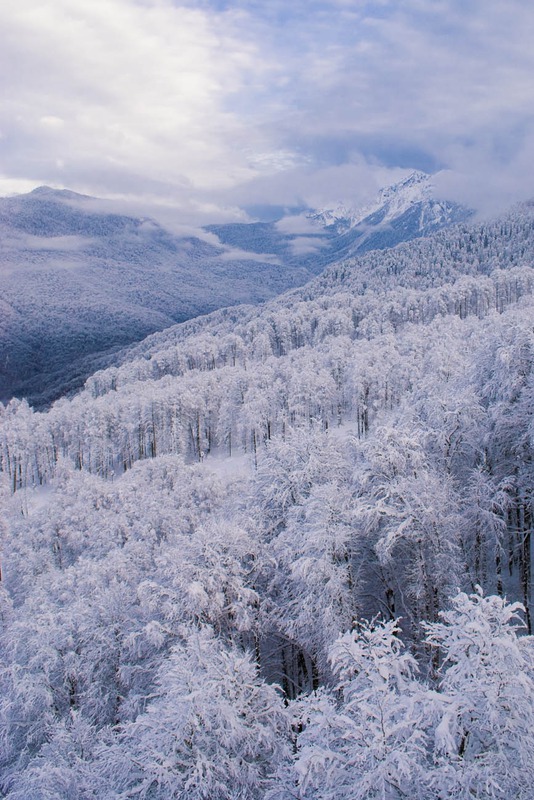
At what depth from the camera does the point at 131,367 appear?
143 metres

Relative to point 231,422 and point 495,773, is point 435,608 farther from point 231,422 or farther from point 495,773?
point 231,422

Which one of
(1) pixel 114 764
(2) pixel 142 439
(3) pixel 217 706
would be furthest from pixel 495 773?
(2) pixel 142 439

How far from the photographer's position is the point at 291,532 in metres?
23.2

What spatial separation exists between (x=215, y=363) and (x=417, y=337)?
213 ft

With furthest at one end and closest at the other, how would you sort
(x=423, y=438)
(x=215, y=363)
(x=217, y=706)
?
(x=215, y=363) → (x=423, y=438) → (x=217, y=706)

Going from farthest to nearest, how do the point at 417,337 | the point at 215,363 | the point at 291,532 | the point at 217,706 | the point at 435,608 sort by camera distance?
the point at 215,363 < the point at 417,337 < the point at 291,532 < the point at 435,608 < the point at 217,706

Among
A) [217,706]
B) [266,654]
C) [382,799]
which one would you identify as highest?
[382,799]

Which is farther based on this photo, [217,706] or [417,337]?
[417,337]

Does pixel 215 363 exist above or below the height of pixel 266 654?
above

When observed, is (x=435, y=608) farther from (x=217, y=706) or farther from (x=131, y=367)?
(x=131, y=367)


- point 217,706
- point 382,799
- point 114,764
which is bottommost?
point 114,764

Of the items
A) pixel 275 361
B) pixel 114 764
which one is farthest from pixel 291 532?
pixel 275 361

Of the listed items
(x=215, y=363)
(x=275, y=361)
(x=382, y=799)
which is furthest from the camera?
(x=215, y=363)

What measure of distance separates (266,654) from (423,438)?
1451cm
